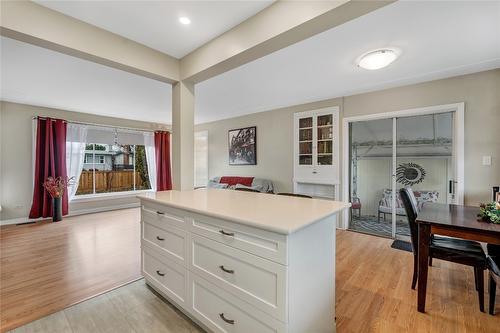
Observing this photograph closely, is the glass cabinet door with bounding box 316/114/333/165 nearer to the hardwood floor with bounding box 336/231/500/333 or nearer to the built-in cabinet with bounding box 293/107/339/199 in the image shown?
the built-in cabinet with bounding box 293/107/339/199

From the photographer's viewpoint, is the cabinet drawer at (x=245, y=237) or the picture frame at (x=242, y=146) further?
the picture frame at (x=242, y=146)

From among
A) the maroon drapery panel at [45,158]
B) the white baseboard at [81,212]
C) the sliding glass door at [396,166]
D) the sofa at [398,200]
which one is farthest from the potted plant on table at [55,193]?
the sofa at [398,200]

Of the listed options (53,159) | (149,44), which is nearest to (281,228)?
(149,44)

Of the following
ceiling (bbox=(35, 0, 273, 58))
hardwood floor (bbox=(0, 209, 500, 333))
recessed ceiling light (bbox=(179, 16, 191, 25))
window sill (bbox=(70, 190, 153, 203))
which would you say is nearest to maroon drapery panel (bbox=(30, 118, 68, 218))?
window sill (bbox=(70, 190, 153, 203))

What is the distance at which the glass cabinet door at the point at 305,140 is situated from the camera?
4.46 meters

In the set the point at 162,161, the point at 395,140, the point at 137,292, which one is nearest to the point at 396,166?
the point at 395,140

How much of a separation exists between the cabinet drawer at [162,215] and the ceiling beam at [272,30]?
145cm

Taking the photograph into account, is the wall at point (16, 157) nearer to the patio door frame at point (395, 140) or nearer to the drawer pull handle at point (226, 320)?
the drawer pull handle at point (226, 320)

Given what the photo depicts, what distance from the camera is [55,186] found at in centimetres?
461

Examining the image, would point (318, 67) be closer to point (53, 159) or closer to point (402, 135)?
point (402, 135)

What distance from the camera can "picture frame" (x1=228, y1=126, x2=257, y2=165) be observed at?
5398 millimetres

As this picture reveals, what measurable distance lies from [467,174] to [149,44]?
4.25 m

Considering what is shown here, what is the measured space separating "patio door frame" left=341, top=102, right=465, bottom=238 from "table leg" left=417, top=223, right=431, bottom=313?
1913mm

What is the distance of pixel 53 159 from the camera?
15.4 feet
